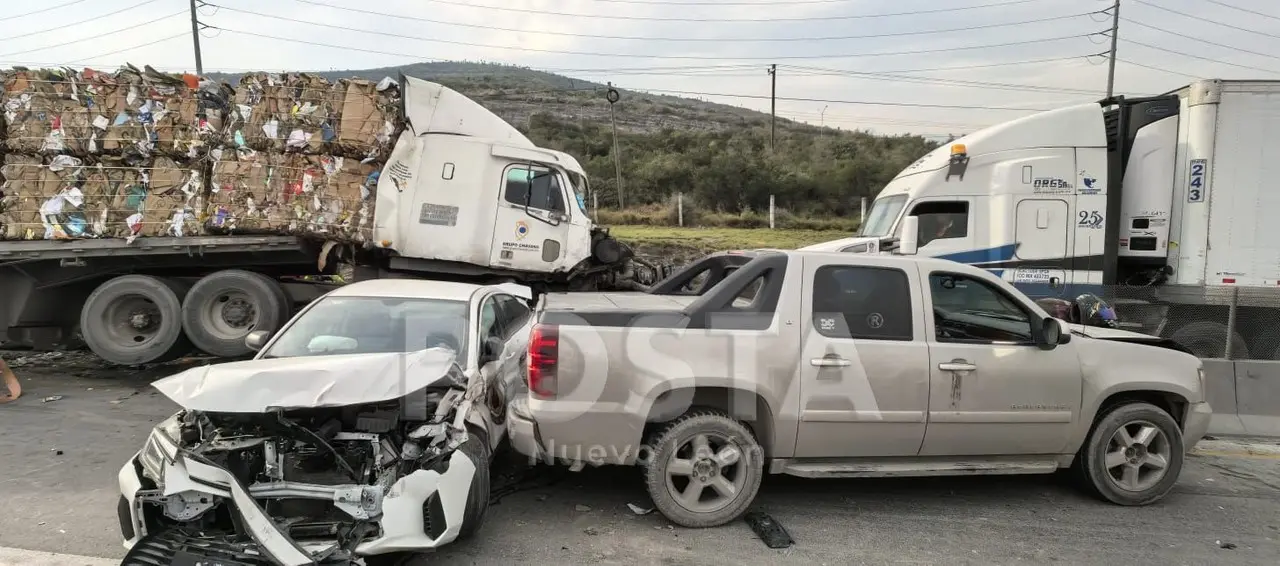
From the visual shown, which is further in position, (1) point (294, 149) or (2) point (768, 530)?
(1) point (294, 149)

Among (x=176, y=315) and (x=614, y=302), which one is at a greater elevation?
(x=614, y=302)

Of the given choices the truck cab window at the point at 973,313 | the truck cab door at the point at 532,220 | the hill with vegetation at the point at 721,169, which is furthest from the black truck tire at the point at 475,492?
the hill with vegetation at the point at 721,169

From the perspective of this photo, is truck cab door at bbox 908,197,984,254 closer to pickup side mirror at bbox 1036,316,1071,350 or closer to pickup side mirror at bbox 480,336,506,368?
pickup side mirror at bbox 1036,316,1071,350

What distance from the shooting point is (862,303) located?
14.2ft

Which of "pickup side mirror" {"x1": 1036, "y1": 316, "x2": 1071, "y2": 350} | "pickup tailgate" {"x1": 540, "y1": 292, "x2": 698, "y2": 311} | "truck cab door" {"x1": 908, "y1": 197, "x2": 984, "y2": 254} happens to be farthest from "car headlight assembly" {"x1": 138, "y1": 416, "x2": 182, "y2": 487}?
"truck cab door" {"x1": 908, "y1": 197, "x2": 984, "y2": 254}

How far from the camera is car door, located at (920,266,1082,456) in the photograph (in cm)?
427

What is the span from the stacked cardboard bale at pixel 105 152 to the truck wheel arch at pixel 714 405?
664cm

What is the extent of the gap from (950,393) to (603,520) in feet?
7.46

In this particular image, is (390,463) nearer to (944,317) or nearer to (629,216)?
(944,317)

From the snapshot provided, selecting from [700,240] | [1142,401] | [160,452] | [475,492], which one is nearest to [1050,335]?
[1142,401]

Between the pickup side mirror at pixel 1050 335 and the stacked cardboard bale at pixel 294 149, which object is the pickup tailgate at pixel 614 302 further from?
the stacked cardboard bale at pixel 294 149

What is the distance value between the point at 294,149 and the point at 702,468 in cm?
659

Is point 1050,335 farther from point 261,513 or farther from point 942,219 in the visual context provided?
point 942,219

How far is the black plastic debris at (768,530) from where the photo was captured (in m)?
3.95
